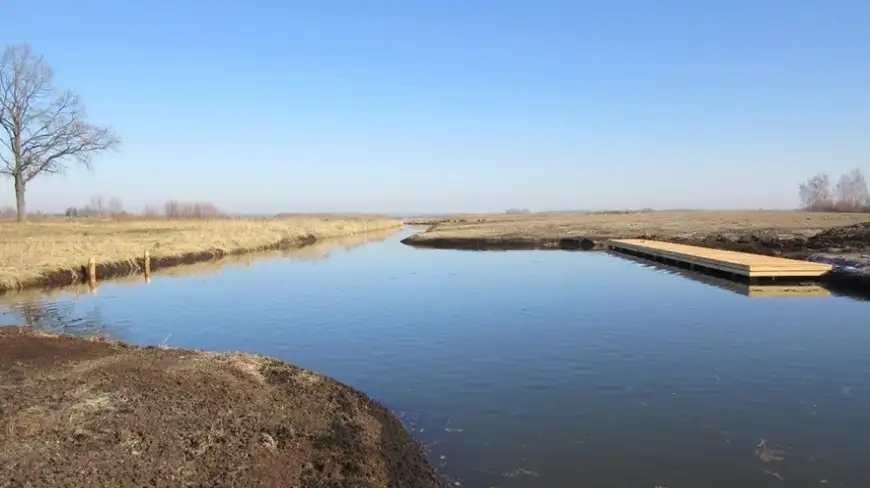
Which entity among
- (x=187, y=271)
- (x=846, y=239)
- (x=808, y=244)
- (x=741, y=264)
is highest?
(x=846, y=239)

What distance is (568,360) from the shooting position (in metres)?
13.8

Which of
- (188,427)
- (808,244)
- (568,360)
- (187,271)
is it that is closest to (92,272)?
(187,271)

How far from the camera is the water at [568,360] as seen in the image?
8609mm

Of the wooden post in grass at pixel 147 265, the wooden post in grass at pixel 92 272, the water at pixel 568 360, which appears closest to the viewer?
the water at pixel 568 360

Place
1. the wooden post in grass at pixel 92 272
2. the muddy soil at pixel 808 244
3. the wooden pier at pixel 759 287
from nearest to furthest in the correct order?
the wooden pier at pixel 759 287, the wooden post in grass at pixel 92 272, the muddy soil at pixel 808 244

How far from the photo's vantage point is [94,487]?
580cm

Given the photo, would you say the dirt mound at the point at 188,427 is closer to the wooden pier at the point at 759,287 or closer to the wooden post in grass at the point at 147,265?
the wooden pier at the point at 759,287

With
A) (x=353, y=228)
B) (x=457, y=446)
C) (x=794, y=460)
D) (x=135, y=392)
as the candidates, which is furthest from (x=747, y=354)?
(x=353, y=228)

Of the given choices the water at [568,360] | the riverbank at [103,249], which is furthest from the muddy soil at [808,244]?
the riverbank at [103,249]

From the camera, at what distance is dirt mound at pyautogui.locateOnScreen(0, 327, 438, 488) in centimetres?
633

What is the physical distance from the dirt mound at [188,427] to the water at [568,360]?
1281 mm

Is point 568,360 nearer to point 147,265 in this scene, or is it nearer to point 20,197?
point 147,265

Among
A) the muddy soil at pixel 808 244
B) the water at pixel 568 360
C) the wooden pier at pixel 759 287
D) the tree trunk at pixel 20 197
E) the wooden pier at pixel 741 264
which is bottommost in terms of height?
the water at pixel 568 360

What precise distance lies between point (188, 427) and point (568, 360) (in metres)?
8.74
